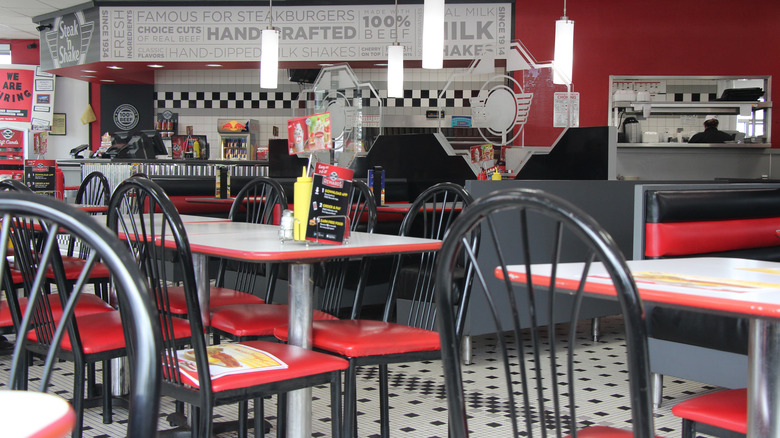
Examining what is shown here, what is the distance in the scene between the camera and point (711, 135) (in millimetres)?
8664

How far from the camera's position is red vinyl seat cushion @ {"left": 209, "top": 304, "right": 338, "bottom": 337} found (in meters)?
2.52

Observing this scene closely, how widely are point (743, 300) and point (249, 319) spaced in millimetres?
1713

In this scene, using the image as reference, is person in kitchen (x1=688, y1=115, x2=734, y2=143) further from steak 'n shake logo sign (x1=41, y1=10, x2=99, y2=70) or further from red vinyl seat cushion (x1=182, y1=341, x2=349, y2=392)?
red vinyl seat cushion (x1=182, y1=341, x2=349, y2=392)

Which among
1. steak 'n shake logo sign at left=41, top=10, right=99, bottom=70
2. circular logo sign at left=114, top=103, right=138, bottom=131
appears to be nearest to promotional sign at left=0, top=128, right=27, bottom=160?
circular logo sign at left=114, top=103, right=138, bottom=131

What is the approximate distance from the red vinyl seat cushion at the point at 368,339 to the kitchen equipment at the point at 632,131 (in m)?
6.99

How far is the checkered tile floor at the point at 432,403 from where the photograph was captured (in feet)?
9.85

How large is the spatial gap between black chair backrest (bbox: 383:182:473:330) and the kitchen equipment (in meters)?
3.95

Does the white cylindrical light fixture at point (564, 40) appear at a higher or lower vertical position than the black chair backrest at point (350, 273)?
higher

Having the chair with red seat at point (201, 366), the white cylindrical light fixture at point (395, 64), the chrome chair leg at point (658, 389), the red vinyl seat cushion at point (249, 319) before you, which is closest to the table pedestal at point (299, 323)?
the chair with red seat at point (201, 366)

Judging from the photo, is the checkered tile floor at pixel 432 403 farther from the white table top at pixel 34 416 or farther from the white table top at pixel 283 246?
the white table top at pixel 34 416

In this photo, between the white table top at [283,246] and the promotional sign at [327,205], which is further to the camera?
the promotional sign at [327,205]

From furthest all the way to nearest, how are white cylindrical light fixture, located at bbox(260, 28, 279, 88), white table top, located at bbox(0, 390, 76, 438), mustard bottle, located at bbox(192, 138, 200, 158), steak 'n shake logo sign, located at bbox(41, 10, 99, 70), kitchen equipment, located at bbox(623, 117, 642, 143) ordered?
1. mustard bottle, located at bbox(192, 138, 200, 158)
2. steak 'n shake logo sign, located at bbox(41, 10, 99, 70)
3. kitchen equipment, located at bbox(623, 117, 642, 143)
4. white cylindrical light fixture, located at bbox(260, 28, 279, 88)
5. white table top, located at bbox(0, 390, 76, 438)

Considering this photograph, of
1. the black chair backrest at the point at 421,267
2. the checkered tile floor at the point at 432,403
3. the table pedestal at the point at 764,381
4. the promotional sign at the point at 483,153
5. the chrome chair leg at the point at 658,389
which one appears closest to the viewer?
the table pedestal at the point at 764,381

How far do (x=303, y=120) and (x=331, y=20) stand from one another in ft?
21.9
